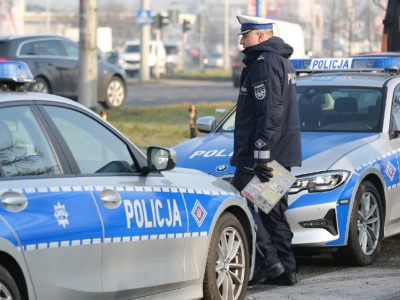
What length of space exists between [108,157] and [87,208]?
620 millimetres

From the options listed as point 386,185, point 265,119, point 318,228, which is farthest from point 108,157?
point 386,185

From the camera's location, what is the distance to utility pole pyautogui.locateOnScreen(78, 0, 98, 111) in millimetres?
15893

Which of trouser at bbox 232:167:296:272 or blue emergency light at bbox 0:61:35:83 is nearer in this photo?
blue emergency light at bbox 0:61:35:83

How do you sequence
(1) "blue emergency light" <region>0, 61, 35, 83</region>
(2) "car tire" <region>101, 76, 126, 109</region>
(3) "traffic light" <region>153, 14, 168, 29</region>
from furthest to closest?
(3) "traffic light" <region>153, 14, 168, 29</region>
(2) "car tire" <region>101, 76, 126, 109</region>
(1) "blue emergency light" <region>0, 61, 35, 83</region>

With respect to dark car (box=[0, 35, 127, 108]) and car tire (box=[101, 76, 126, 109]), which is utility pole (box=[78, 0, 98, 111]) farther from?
car tire (box=[101, 76, 126, 109])

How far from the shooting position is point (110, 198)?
5980mm

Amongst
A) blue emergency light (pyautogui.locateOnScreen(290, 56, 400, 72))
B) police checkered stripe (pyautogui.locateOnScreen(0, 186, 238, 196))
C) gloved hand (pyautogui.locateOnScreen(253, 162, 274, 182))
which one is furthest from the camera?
blue emergency light (pyautogui.locateOnScreen(290, 56, 400, 72))

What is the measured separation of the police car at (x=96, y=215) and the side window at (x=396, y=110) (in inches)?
117

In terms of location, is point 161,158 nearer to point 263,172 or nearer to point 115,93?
point 263,172

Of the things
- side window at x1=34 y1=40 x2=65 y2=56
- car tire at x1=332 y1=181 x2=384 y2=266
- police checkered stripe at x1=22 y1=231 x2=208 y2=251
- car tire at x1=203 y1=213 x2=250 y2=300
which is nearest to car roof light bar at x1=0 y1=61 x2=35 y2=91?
police checkered stripe at x1=22 y1=231 x2=208 y2=251

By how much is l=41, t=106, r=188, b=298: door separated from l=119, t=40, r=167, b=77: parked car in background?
46.1 m

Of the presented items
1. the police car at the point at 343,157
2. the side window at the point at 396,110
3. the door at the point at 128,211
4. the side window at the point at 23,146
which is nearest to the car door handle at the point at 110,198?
the door at the point at 128,211

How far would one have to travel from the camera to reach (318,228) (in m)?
8.53

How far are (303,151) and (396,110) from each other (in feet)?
4.48
